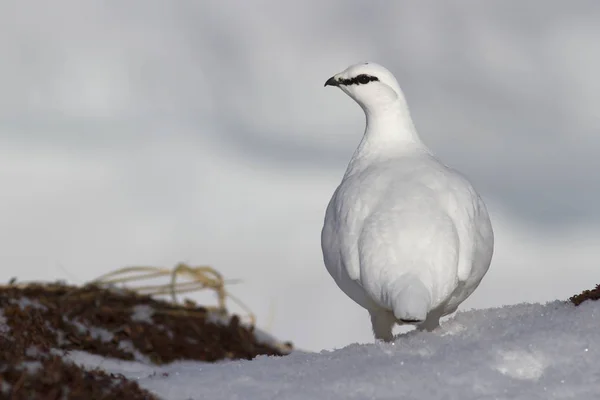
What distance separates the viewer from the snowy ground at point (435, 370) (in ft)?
14.7

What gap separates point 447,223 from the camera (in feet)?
19.1

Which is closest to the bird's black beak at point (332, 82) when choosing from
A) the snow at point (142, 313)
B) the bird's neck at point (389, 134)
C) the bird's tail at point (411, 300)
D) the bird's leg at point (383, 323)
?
the bird's neck at point (389, 134)

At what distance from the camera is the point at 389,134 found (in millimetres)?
7199

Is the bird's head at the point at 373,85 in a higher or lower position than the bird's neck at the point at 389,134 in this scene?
higher

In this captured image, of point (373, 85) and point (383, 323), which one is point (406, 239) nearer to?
point (383, 323)

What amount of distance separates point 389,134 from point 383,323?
1.70 meters

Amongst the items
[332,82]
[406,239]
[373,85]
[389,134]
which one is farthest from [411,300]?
[332,82]

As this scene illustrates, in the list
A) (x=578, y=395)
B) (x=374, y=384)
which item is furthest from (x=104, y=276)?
(x=578, y=395)

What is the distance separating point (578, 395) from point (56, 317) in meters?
5.01

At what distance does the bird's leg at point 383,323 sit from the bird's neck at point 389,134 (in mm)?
1425

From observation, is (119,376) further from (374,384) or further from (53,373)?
(374,384)

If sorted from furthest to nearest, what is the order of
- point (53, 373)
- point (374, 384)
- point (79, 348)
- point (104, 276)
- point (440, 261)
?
point (104, 276) < point (79, 348) < point (440, 261) < point (374, 384) < point (53, 373)

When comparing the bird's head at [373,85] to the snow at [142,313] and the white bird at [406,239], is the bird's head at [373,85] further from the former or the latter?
the snow at [142,313]

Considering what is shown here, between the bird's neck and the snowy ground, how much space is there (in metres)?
1.93
